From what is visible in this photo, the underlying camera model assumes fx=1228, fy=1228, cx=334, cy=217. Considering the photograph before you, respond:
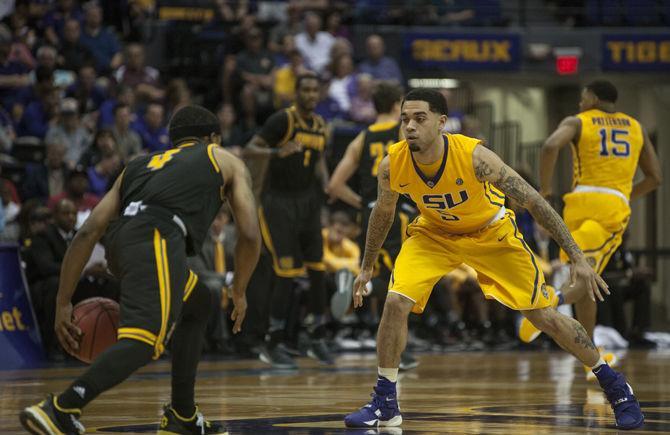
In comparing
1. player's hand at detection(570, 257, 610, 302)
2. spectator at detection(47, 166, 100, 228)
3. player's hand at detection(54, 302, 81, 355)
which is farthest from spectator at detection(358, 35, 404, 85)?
player's hand at detection(54, 302, 81, 355)

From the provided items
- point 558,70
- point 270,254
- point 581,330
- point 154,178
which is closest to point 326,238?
point 270,254

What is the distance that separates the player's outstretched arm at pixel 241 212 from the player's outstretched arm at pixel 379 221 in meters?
0.97

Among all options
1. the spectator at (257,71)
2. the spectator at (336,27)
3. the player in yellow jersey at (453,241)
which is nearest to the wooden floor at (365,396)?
the player in yellow jersey at (453,241)

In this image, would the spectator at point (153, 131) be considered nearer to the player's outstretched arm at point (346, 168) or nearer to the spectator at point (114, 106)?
the spectator at point (114, 106)

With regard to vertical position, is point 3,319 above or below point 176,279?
below

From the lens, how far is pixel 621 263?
11.4 meters

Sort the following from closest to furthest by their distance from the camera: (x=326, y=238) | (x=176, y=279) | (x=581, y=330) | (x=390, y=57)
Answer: (x=176, y=279)
(x=581, y=330)
(x=326, y=238)
(x=390, y=57)

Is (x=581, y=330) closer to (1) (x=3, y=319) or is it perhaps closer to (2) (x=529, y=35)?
(1) (x=3, y=319)

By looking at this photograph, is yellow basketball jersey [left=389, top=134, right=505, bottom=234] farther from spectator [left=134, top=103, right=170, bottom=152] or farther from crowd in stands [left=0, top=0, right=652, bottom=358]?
spectator [left=134, top=103, right=170, bottom=152]

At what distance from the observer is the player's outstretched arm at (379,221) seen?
6.59 m

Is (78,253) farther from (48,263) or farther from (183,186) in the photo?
(48,263)

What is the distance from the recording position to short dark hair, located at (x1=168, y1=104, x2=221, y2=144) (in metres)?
5.88

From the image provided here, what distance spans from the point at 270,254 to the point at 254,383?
6.65ft

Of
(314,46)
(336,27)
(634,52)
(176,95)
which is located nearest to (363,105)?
(314,46)
